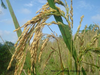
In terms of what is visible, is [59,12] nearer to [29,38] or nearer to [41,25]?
[41,25]

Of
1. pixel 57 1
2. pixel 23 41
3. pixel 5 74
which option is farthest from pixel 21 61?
pixel 5 74

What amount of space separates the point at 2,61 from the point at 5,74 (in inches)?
23.1

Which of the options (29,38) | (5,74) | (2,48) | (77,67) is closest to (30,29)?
(29,38)

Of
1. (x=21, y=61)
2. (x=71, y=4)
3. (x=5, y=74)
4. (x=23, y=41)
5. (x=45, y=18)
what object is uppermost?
(x=71, y=4)

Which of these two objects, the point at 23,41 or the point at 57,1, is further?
the point at 57,1

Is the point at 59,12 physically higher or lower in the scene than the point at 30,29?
higher

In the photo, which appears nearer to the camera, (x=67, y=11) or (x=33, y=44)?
(x=33, y=44)

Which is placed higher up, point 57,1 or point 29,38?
point 57,1

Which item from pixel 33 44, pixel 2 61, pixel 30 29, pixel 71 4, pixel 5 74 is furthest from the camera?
pixel 2 61

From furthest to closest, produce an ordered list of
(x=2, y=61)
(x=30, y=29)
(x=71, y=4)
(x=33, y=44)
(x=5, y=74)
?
1. (x=2, y=61)
2. (x=5, y=74)
3. (x=71, y=4)
4. (x=30, y=29)
5. (x=33, y=44)

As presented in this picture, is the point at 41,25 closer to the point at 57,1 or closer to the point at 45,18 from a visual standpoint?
the point at 45,18

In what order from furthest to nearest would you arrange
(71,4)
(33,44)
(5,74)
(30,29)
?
1. (5,74)
2. (71,4)
3. (30,29)
4. (33,44)

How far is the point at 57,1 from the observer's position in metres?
0.87

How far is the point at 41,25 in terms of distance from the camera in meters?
0.70
